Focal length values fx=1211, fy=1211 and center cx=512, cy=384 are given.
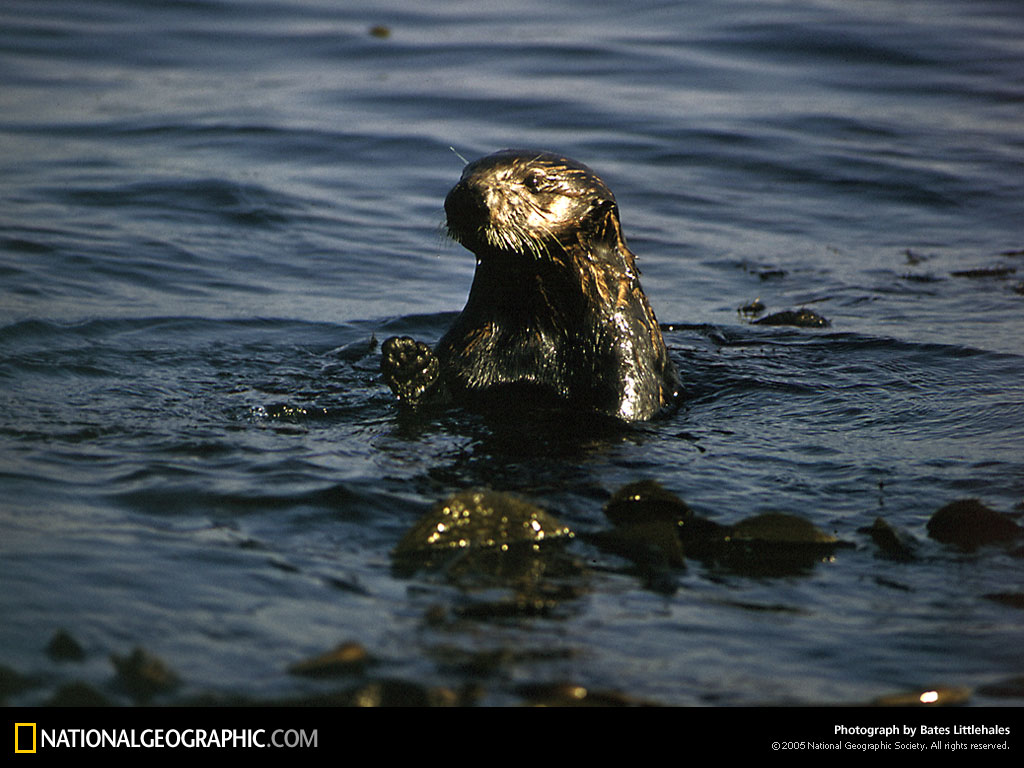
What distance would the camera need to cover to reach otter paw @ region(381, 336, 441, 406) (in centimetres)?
444

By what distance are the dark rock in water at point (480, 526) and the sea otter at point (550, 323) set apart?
3.93 feet

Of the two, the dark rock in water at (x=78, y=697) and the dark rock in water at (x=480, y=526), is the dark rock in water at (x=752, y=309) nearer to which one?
the dark rock in water at (x=480, y=526)

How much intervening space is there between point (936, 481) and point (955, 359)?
6.06ft

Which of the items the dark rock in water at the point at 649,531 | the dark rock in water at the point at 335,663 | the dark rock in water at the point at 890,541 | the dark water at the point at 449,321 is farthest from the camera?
the dark rock in water at the point at 890,541

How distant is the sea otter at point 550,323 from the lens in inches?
176

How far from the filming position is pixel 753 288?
7.17 metres

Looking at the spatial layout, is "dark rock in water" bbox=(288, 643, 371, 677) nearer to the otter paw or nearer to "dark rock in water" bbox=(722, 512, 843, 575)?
"dark rock in water" bbox=(722, 512, 843, 575)

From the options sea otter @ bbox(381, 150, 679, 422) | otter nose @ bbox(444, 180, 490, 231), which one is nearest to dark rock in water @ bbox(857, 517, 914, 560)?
sea otter @ bbox(381, 150, 679, 422)

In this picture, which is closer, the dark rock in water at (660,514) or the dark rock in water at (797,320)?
the dark rock in water at (660,514)

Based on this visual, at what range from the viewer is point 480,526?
333 centimetres

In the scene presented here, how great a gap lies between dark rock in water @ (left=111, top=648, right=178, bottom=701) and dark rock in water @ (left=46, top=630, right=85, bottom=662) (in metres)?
0.11
